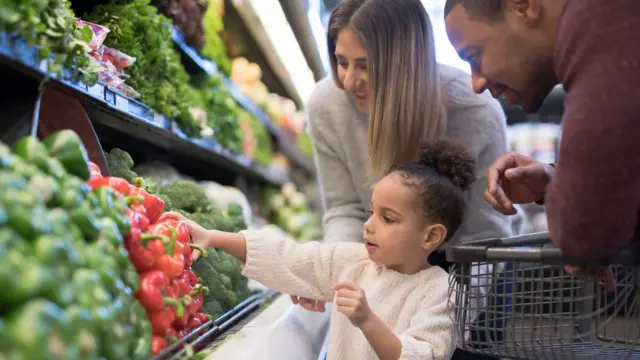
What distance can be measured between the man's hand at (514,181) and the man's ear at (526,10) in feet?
1.69

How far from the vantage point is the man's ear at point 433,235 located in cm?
224

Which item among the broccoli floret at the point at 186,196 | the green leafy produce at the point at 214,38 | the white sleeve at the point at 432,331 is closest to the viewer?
the white sleeve at the point at 432,331

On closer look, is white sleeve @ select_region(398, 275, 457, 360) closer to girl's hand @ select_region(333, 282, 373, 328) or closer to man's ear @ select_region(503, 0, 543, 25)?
girl's hand @ select_region(333, 282, 373, 328)

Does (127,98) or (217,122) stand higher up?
(127,98)

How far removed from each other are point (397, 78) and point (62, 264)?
1555mm

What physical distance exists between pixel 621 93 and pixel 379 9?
127cm

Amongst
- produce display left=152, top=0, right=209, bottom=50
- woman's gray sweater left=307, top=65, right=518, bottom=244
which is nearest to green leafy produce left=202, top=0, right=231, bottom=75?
produce display left=152, top=0, right=209, bottom=50

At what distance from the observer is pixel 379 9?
2.54m

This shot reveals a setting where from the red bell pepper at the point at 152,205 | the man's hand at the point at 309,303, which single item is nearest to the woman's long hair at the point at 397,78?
the man's hand at the point at 309,303

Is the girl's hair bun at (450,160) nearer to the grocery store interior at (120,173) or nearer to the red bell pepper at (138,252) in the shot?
the grocery store interior at (120,173)

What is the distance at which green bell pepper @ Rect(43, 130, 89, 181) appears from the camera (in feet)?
4.75

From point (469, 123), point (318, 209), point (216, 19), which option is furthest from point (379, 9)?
point (318, 209)

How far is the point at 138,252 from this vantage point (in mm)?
1578

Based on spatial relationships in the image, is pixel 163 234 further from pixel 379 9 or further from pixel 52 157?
pixel 379 9
